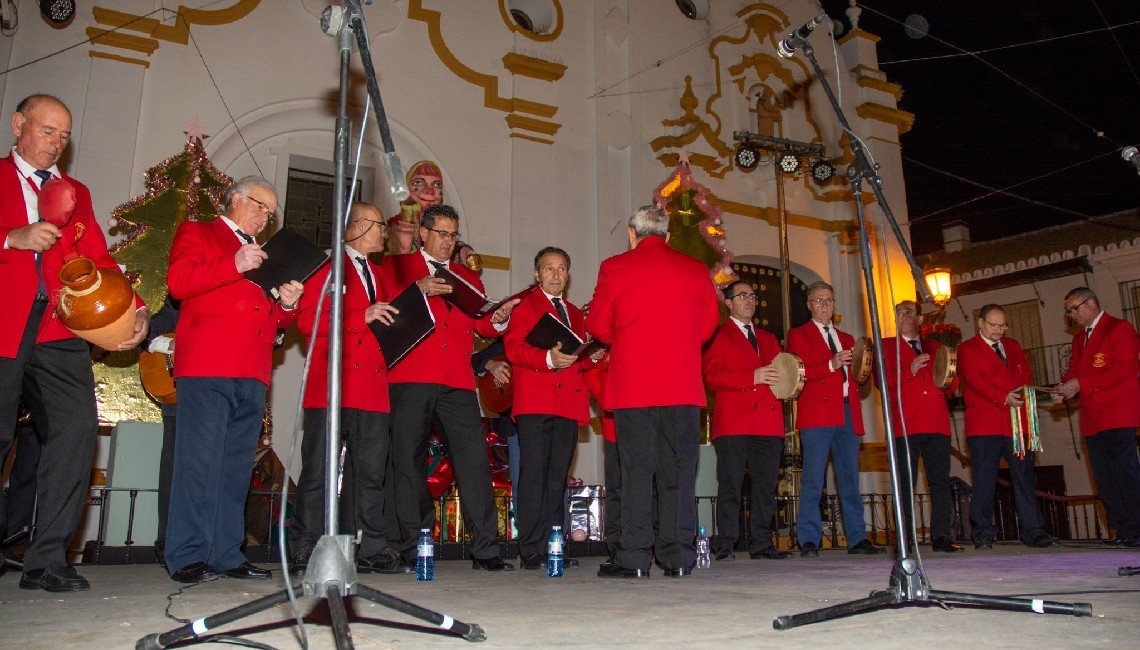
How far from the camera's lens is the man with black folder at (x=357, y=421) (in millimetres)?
4562

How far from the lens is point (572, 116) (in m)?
10.5

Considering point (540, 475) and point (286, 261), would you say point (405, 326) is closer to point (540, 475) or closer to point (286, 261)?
point (286, 261)

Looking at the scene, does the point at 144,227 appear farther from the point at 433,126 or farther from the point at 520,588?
the point at 520,588

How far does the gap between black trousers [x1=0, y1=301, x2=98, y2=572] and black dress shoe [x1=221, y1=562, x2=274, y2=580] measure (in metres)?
0.84

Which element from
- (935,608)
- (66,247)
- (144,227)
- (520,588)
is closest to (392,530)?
(520,588)

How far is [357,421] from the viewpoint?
472cm

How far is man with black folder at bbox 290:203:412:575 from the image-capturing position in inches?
180

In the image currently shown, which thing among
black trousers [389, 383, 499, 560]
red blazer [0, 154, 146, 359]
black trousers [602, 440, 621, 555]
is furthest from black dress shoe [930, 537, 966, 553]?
red blazer [0, 154, 146, 359]

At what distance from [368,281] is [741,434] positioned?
299 centimetres

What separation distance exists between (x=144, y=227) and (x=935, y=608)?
671 cm

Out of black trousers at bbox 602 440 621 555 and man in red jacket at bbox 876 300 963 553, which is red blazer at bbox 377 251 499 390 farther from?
man in red jacket at bbox 876 300 963 553

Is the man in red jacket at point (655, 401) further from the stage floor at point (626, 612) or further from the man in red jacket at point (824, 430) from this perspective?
the man in red jacket at point (824, 430)

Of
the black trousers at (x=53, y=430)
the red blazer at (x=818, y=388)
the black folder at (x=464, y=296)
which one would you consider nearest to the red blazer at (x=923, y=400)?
the red blazer at (x=818, y=388)

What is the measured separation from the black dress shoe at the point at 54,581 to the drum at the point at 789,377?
424 centimetres
